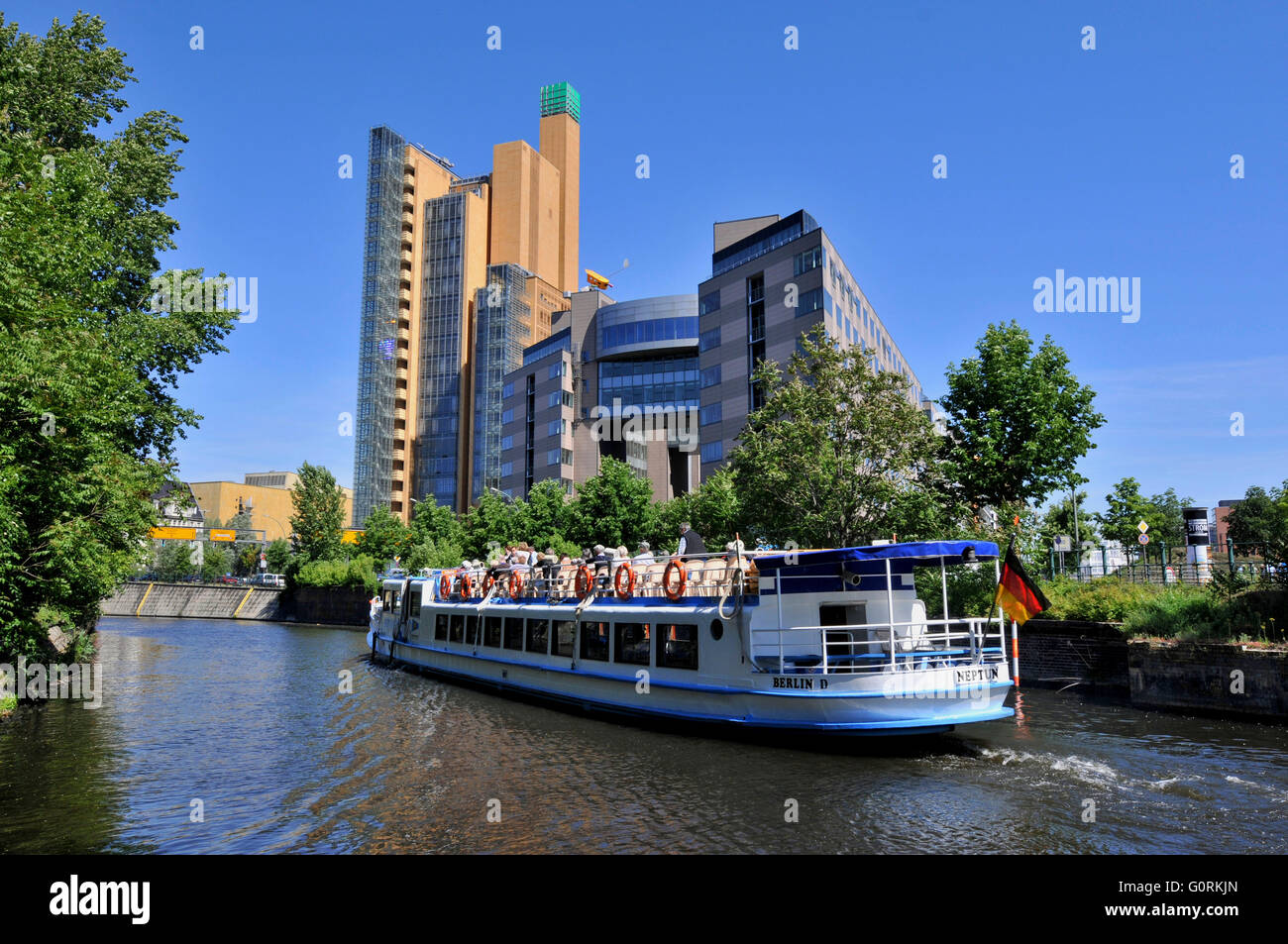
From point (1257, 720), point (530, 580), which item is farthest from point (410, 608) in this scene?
point (1257, 720)

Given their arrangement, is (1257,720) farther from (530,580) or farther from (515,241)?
(515,241)

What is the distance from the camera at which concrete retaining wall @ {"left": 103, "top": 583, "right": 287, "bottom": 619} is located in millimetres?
87688

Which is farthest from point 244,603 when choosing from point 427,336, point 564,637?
point 564,637

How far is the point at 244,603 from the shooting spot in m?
88.4

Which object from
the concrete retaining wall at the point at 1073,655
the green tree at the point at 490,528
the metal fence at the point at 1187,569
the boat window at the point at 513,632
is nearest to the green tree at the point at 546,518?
the green tree at the point at 490,528

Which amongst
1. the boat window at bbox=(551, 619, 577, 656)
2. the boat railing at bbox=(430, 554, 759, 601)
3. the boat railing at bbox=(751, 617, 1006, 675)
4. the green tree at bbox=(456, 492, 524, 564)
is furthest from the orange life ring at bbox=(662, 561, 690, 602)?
the green tree at bbox=(456, 492, 524, 564)

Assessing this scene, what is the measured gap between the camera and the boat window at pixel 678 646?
21.6 meters

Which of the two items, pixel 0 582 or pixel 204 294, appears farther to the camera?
pixel 204 294

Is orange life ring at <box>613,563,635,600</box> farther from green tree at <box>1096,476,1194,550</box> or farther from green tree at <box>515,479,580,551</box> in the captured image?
green tree at <box>1096,476,1194,550</box>

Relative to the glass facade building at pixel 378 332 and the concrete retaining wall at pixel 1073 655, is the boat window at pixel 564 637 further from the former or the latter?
the glass facade building at pixel 378 332

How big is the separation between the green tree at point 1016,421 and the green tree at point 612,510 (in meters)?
25.3

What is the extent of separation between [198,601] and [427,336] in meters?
57.0
